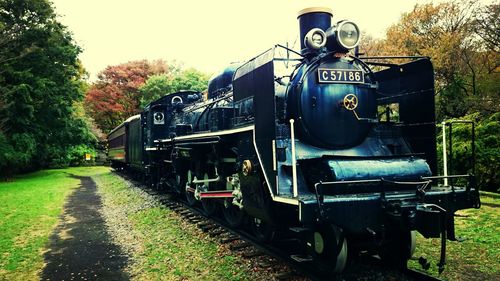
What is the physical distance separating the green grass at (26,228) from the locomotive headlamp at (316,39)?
16.5ft

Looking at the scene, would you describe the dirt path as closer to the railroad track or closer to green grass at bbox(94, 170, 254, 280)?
green grass at bbox(94, 170, 254, 280)

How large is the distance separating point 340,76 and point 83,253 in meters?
5.05

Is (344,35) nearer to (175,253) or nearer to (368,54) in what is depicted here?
(175,253)

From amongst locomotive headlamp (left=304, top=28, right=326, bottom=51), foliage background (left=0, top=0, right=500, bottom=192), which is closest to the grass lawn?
locomotive headlamp (left=304, top=28, right=326, bottom=51)

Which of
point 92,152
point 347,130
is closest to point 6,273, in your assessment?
point 347,130

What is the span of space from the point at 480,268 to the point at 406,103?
8.03 feet

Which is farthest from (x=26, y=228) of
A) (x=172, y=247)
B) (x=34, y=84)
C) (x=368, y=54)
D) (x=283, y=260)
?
(x=368, y=54)

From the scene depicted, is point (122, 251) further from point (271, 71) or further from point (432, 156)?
point (432, 156)

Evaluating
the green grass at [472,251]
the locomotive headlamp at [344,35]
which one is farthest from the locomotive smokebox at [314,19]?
the green grass at [472,251]

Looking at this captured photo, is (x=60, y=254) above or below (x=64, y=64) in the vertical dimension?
below

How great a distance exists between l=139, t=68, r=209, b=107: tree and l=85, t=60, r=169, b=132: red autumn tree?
19.1 ft

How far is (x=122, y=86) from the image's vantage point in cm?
4041

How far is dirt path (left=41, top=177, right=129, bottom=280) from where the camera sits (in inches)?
219

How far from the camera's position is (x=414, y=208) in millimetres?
4113
